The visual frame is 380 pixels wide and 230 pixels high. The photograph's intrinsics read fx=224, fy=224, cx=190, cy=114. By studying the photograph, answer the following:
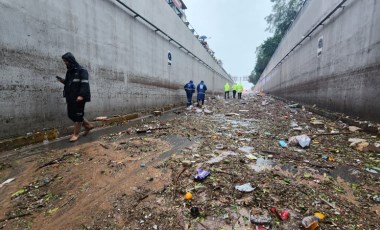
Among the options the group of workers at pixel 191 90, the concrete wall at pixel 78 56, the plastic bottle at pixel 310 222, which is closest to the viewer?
the plastic bottle at pixel 310 222

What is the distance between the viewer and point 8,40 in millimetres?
3326

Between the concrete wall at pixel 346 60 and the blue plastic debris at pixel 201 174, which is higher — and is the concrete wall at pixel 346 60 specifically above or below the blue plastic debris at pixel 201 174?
above

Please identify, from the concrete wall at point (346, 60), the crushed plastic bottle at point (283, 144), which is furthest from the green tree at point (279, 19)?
the crushed plastic bottle at point (283, 144)

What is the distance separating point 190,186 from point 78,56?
4.00m

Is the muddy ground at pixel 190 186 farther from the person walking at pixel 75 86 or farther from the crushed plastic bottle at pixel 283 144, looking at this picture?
the person walking at pixel 75 86

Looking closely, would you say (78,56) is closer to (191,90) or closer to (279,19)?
(191,90)

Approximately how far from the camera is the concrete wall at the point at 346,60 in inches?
175

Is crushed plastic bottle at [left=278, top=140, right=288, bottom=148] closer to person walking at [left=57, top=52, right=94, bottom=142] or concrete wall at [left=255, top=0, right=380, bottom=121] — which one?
concrete wall at [left=255, top=0, right=380, bottom=121]

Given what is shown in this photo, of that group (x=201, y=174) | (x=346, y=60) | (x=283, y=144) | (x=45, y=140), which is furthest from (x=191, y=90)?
(x=201, y=174)

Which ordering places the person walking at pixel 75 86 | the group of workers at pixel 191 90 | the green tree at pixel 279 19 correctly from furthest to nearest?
the green tree at pixel 279 19 → the group of workers at pixel 191 90 → the person walking at pixel 75 86

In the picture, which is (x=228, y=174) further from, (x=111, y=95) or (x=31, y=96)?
(x=111, y=95)

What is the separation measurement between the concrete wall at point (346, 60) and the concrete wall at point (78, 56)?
233 inches

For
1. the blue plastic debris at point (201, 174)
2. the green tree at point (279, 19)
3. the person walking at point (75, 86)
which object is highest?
the green tree at point (279, 19)

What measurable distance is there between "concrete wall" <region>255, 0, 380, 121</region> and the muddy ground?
1221mm
